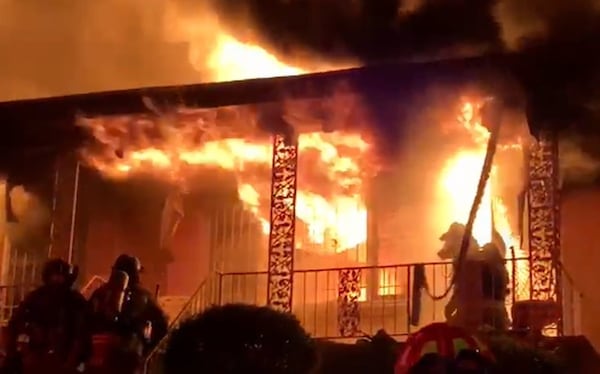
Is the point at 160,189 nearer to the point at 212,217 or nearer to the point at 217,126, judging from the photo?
the point at 212,217

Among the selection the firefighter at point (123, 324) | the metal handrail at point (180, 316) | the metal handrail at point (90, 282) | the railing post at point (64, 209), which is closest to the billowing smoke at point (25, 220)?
the railing post at point (64, 209)

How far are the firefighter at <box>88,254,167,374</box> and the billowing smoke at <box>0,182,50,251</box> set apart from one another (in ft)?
15.4

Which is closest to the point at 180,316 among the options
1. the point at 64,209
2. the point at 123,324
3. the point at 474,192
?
the point at 64,209

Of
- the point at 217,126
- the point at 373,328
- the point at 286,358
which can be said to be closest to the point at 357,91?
the point at 217,126

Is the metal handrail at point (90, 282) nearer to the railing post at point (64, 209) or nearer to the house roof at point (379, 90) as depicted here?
the railing post at point (64, 209)

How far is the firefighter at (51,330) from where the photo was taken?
309 inches

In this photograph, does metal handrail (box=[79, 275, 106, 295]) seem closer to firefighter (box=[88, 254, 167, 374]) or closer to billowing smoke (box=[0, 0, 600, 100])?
billowing smoke (box=[0, 0, 600, 100])

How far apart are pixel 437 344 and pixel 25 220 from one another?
7911 millimetres

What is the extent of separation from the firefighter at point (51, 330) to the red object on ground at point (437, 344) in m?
2.75

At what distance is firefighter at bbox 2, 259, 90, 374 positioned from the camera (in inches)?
309

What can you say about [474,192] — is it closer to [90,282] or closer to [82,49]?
[90,282]

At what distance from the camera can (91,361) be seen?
7.80 m

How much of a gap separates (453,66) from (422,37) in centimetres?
72

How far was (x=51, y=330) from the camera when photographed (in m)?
7.96
